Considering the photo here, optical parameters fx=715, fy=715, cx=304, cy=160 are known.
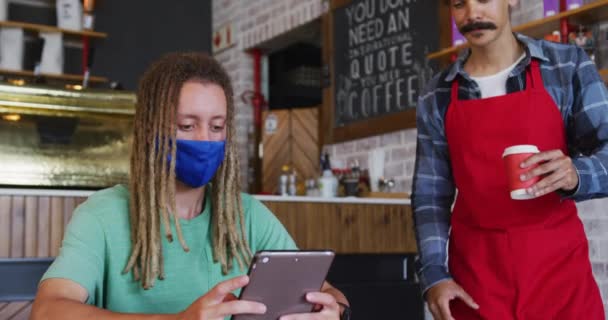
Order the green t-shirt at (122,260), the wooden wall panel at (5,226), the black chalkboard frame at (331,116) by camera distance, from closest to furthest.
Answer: the green t-shirt at (122,260) → the wooden wall panel at (5,226) → the black chalkboard frame at (331,116)

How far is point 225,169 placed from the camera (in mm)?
1466

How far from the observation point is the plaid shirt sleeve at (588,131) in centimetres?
142

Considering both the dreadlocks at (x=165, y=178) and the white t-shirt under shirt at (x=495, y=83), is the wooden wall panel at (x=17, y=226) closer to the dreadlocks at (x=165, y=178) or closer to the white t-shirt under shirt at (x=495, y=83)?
the dreadlocks at (x=165, y=178)

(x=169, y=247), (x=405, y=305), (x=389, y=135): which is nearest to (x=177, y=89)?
(x=169, y=247)

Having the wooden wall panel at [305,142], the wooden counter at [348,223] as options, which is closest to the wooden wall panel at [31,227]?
the wooden counter at [348,223]

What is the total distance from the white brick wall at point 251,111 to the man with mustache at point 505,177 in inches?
62.0

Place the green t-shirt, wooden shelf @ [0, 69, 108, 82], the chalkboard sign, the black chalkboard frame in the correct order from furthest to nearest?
wooden shelf @ [0, 69, 108, 82]
the black chalkboard frame
the chalkboard sign
the green t-shirt

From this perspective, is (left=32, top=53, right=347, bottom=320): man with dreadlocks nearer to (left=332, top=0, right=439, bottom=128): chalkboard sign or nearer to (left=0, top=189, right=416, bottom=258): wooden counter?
(left=0, top=189, right=416, bottom=258): wooden counter

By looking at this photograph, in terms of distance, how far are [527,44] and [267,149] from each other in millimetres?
3987

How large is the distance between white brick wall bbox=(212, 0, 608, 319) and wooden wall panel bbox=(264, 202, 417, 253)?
0.63 metres

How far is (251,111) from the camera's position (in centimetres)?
591

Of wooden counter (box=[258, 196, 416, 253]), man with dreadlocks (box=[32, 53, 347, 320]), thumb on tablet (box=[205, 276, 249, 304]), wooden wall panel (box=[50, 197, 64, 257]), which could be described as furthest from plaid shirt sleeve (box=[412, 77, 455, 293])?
wooden wall panel (box=[50, 197, 64, 257])

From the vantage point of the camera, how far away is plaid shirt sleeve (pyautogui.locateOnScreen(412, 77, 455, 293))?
5.57 feet

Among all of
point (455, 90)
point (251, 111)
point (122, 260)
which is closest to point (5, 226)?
point (122, 260)
